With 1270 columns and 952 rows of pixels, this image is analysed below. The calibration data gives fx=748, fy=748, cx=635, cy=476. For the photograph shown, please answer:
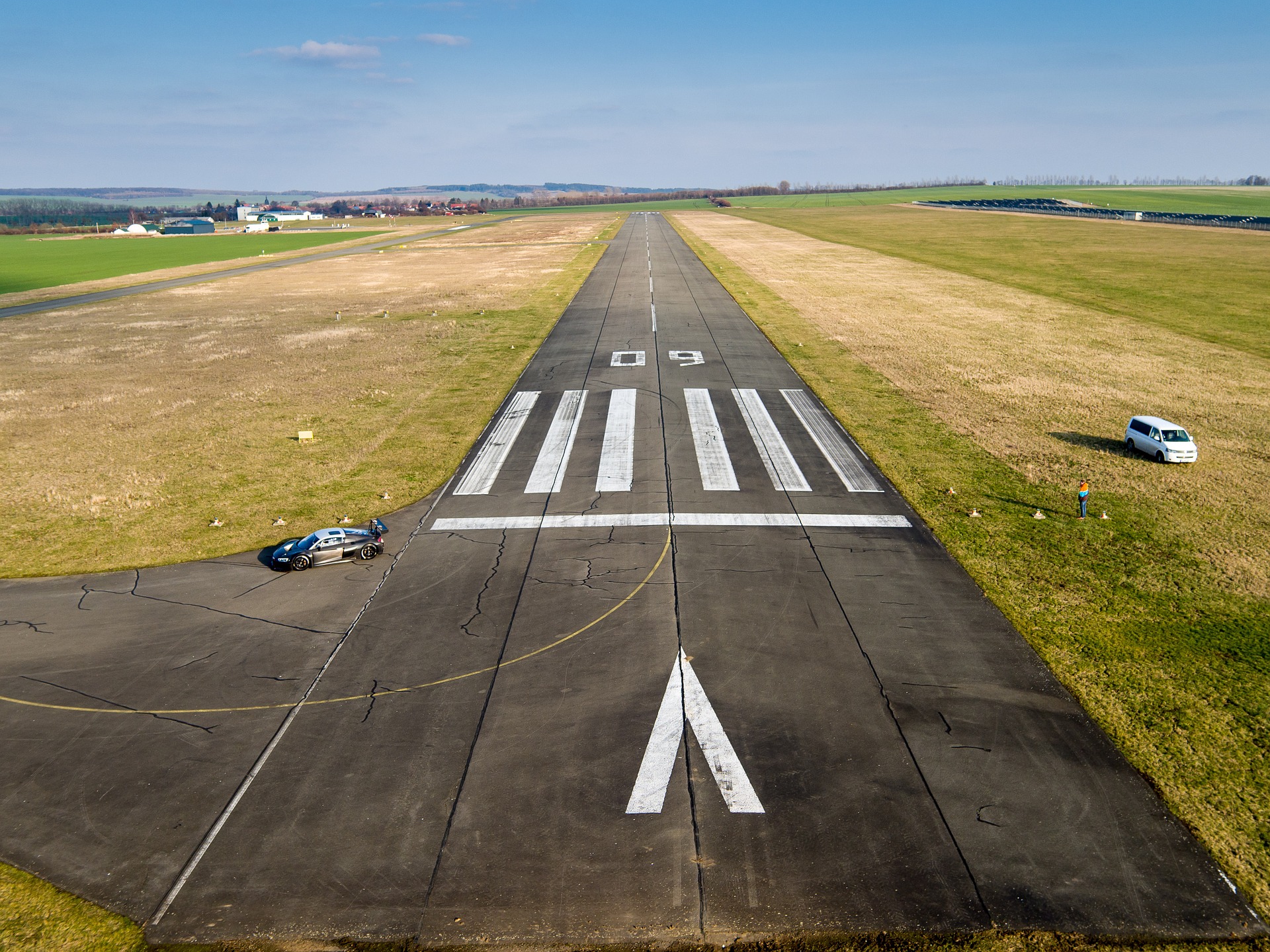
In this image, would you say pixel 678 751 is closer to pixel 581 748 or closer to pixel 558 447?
pixel 581 748

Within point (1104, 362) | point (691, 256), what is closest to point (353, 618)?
point (1104, 362)

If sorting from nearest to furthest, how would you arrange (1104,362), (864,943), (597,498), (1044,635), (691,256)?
(864,943) → (1044,635) → (597,498) → (1104,362) → (691,256)

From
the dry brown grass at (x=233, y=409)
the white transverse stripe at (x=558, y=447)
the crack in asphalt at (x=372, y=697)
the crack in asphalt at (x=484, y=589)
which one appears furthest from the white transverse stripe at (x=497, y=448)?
the crack in asphalt at (x=372, y=697)

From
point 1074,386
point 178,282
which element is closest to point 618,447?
point 1074,386

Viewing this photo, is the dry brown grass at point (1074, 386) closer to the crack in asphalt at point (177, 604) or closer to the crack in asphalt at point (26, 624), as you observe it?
the crack in asphalt at point (177, 604)

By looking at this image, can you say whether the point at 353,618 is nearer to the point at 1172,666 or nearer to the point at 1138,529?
the point at 1172,666
